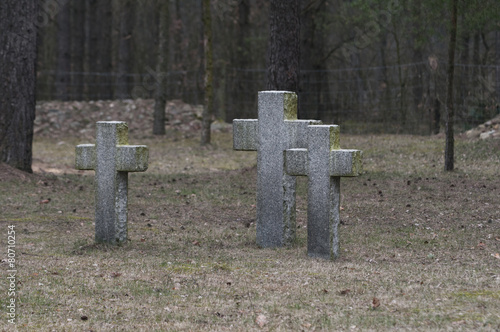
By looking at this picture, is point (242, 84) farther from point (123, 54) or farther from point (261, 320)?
point (261, 320)

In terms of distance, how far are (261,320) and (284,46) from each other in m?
9.29

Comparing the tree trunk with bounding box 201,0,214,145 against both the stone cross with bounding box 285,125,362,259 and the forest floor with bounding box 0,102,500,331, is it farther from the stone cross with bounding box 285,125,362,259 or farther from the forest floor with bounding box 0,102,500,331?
the stone cross with bounding box 285,125,362,259

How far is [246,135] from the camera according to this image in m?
8.52

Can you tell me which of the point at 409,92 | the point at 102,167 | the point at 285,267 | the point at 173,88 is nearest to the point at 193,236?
the point at 102,167

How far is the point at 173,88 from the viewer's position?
32969 millimetres

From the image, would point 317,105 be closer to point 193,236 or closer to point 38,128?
point 38,128

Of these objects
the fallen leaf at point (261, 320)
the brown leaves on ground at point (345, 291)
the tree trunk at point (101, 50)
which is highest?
the tree trunk at point (101, 50)

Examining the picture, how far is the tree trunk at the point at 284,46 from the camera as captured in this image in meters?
13.9

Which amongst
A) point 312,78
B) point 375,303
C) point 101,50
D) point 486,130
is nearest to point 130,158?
point 375,303

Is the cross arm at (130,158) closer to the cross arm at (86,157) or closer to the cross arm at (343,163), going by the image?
the cross arm at (86,157)

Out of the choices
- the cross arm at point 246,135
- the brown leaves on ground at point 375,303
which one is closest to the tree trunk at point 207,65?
the cross arm at point 246,135

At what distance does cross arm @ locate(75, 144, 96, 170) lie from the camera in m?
8.45

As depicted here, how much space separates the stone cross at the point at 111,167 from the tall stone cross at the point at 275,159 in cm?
131

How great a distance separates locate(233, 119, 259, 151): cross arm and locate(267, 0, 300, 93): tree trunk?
5679 mm
